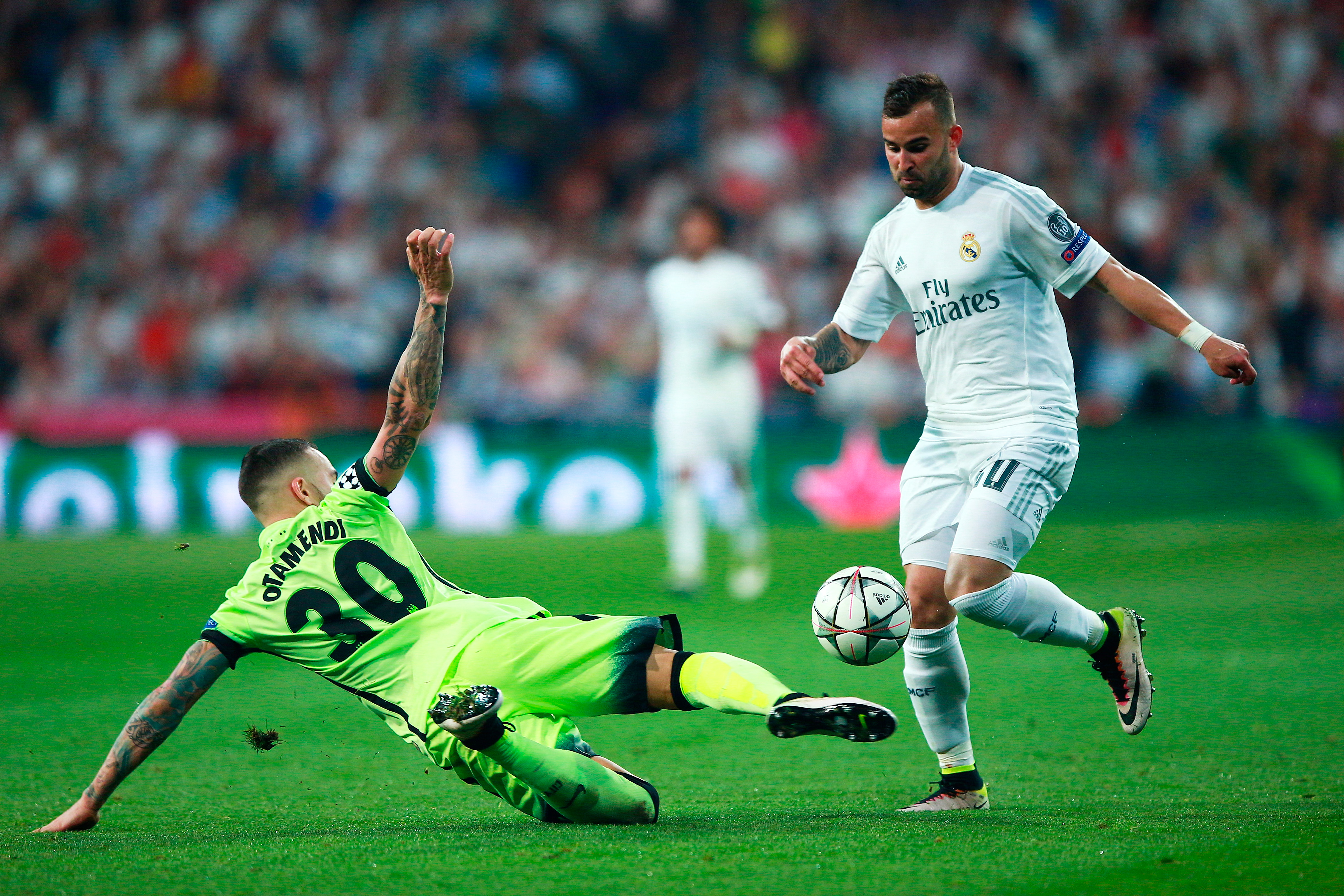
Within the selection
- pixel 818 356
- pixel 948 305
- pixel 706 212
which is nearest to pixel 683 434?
pixel 706 212

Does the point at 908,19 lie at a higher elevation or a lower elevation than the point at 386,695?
higher

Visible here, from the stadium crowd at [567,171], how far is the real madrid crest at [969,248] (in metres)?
7.94

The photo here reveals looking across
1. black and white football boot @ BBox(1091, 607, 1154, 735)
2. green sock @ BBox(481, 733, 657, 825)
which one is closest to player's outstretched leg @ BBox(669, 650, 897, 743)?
green sock @ BBox(481, 733, 657, 825)

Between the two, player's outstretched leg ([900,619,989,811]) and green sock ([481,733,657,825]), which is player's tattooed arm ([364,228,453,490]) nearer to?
green sock ([481,733,657,825])

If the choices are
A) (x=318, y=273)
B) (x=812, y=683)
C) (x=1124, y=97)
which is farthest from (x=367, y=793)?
(x=1124, y=97)

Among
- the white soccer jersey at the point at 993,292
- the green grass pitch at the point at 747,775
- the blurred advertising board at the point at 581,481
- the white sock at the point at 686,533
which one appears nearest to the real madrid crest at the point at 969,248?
the white soccer jersey at the point at 993,292

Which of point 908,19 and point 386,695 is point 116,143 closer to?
point 908,19

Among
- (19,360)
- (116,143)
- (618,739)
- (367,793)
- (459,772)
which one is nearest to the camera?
(459,772)

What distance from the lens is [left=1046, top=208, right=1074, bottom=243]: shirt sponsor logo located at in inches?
173

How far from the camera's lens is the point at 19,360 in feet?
46.9

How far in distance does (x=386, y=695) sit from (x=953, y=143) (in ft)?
7.90

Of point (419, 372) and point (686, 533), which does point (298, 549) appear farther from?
point (686, 533)

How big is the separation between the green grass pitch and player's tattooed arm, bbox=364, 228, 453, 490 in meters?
1.07

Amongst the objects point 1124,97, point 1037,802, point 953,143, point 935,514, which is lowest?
point 1037,802
